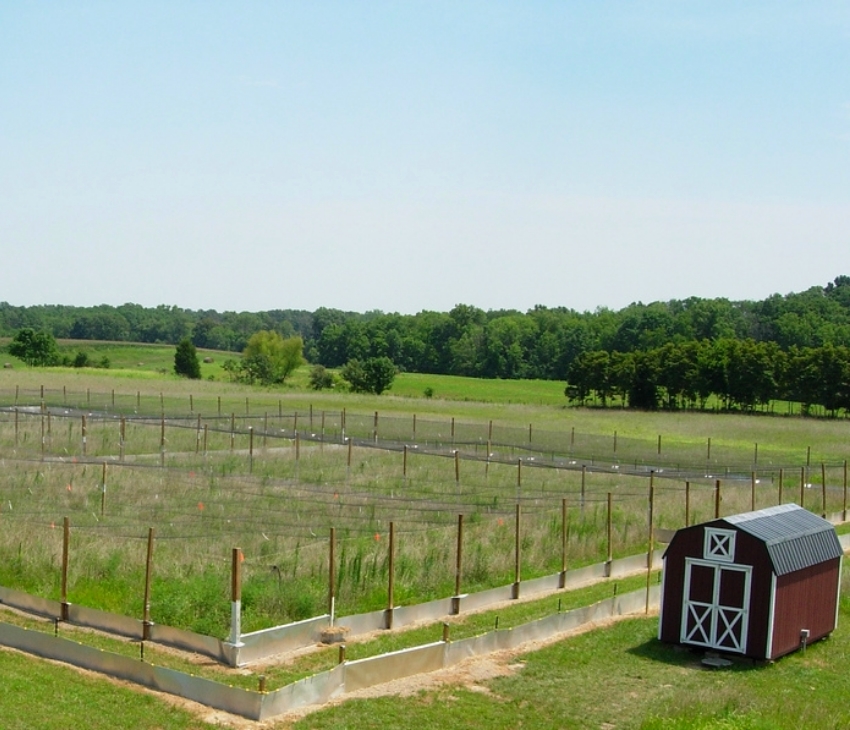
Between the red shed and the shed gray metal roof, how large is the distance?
28mm

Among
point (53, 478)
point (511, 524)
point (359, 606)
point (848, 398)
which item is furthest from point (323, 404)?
point (359, 606)

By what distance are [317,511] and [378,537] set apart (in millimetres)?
4934

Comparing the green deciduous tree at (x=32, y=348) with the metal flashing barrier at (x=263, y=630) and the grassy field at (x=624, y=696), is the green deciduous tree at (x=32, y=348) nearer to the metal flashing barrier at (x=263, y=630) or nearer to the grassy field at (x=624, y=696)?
the metal flashing barrier at (x=263, y=630)

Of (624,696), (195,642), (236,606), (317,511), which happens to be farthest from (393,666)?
(317,511)

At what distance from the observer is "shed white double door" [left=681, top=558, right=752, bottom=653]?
2027 cm

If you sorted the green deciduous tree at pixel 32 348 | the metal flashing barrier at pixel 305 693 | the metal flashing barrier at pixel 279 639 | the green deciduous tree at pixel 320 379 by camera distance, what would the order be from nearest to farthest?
the metal flashing barrier at pixel 305 693 → the metal flashing barrier at pixel 279 639 → the green deciduous tree at pixel 320 379 → the green deciduous tree at pixel 32 348

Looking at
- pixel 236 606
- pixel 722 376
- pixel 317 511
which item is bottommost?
pixel 317 511

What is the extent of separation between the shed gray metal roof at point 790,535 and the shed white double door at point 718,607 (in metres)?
0.65

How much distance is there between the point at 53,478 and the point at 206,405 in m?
39.6

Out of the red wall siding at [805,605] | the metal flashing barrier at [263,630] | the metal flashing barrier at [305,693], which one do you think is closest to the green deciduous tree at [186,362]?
the metal flashing barrier at [263,630]

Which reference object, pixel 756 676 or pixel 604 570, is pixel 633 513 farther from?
pixel 756 676

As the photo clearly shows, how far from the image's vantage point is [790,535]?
21281 millimetres

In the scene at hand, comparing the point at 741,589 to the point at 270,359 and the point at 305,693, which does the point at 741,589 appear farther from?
the point at 270,359

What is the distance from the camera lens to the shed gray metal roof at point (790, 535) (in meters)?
20.5
